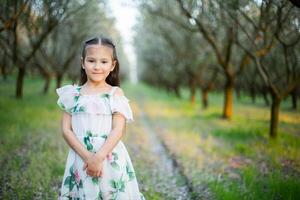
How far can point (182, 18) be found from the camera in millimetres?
19781

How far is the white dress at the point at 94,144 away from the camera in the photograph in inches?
136

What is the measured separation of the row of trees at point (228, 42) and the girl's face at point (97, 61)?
7058mm

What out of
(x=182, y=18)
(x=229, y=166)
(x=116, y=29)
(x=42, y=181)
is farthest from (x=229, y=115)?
(x=116, y=29)

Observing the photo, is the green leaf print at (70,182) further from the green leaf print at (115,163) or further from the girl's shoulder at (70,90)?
the girl's shoulder at (70,90)

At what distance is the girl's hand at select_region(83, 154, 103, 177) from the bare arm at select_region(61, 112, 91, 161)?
5cm

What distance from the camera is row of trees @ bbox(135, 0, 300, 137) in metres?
10.6

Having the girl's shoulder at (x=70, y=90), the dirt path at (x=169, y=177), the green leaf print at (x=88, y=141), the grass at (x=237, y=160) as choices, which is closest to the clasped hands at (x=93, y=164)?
the green leaf print at (x=88, y=141)

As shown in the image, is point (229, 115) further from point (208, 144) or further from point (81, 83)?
point (81, 83)

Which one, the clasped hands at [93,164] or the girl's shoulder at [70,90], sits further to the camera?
the girl's shoulder at [70,90]

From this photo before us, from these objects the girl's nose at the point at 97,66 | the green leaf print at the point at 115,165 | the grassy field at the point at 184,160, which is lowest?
the grassy field at the point at 184,160

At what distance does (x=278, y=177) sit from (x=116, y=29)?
27305 mm

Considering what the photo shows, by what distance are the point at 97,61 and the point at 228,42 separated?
12.7m

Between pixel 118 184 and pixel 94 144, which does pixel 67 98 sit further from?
pixel 118 184

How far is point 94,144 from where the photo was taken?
3428 mm
